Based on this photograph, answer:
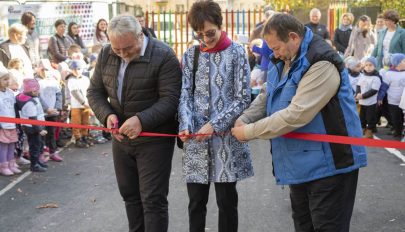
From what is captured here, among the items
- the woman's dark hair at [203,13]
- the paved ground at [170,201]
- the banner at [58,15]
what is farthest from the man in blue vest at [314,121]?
the banner at [58,15]

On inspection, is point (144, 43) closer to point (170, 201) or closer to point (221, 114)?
point (221, 114)

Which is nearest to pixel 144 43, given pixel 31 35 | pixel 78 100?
pixel 78 100

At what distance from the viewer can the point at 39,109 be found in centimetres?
881

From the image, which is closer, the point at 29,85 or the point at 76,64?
the point at 29,85

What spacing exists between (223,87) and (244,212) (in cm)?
214

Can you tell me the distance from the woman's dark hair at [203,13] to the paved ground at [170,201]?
7.28 ft

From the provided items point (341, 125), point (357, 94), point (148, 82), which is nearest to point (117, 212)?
point (148, 82)

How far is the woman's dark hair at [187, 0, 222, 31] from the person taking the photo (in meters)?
4.45

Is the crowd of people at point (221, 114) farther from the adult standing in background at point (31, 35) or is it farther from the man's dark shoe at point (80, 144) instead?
the adult standing in background at point (31, 35)

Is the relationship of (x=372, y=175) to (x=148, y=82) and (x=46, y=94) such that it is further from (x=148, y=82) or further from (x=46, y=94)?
(x=46, y=94)

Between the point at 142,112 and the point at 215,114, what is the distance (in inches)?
21.9

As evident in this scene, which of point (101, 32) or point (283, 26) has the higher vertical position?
point (283, 26)

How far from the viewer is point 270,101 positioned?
4.12m

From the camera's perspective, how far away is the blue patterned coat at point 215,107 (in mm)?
4625
